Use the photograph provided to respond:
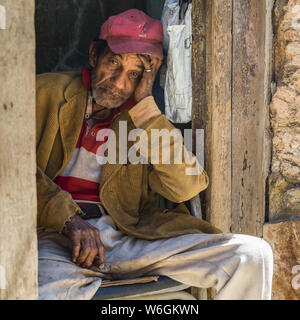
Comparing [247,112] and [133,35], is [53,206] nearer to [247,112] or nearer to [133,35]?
[133,35]

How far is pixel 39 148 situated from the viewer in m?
2.66

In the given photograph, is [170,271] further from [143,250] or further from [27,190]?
[27,190]

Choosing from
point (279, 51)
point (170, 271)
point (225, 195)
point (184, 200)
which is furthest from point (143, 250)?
point (279, 51)

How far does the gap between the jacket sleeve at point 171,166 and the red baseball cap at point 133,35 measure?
10.8 inches

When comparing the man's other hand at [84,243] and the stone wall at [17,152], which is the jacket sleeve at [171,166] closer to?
the man's other hand at [84,243]

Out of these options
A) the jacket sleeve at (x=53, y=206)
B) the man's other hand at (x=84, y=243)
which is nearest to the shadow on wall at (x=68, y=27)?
the jacket sleeve at (x=53, y=206)

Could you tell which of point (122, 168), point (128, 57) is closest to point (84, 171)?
point (122, 168)

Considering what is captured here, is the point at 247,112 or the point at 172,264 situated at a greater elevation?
the point at 247,112

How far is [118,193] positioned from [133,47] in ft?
2.49

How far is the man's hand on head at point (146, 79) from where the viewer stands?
111 inches

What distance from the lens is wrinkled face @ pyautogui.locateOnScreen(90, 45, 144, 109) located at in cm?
281

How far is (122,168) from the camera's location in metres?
2.86

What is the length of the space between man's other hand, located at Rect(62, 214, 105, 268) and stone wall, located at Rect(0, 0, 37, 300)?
1.71 feet

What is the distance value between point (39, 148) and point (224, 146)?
1016 millimetres
